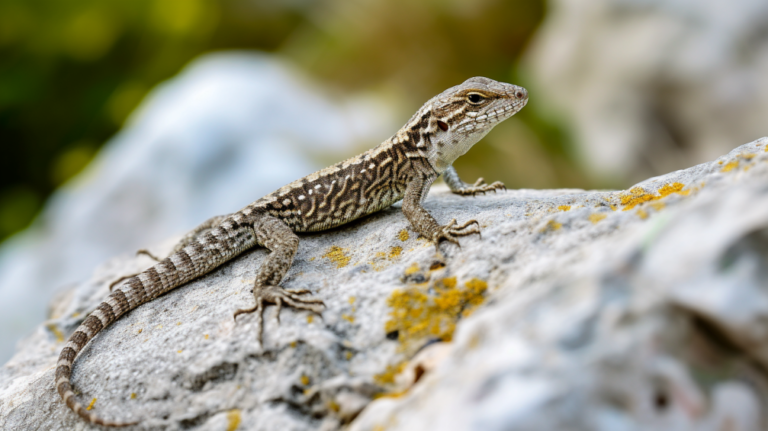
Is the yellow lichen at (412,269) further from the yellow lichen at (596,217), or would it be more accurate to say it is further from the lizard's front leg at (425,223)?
the yellow lichen at (596,217)

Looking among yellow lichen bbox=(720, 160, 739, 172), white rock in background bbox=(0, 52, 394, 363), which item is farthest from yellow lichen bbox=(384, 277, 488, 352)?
white rock in background bbox=(0, 52, 394, 363)

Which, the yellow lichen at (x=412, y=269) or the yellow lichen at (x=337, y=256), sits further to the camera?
the yellow lichen at (x=337, y=256)

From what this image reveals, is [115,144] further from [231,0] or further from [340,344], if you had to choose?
[340,344]

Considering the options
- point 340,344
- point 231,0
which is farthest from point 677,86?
point 231,0

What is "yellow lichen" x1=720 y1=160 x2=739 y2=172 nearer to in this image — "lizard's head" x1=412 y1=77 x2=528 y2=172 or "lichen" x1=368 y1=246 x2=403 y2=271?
"lizard's head" x1=412 y1=77 x2=528 y2=172

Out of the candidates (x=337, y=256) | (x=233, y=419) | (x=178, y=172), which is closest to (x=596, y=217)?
(x=337, y=256)

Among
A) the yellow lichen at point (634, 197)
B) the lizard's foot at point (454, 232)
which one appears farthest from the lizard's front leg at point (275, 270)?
the yellow lichen at point (634, 197)
